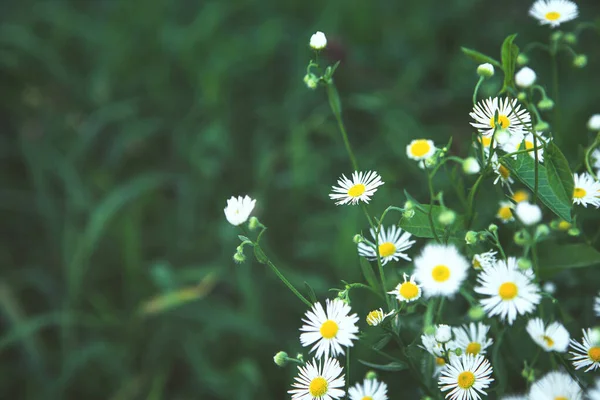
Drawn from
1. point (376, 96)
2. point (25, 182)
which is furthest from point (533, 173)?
point (25, 182)

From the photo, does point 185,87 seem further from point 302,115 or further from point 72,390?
point 72,390

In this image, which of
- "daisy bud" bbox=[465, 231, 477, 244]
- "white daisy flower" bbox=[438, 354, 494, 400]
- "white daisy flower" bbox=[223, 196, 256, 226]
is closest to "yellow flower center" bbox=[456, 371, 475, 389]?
"white daisy flower" bbox=[438, 354, 494, 400]

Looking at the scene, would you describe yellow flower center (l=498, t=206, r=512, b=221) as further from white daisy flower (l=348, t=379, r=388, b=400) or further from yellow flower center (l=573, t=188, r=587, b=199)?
white daisy flower (l=348, t=379, r=388, b=400)

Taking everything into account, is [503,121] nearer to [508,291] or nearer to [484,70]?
[484,70]

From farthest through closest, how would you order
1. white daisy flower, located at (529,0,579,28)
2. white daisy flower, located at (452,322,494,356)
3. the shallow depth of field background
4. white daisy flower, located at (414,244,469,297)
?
the shallow depth of field background, white daisy flower, located at (529,0,579,28), white daisy flower, located at (452,322,494,356), white daisy flower, located at (414,244,469,297)

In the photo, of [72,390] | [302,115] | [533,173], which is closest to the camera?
[533,173]

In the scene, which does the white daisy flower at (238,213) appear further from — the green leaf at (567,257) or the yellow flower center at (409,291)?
the green leaf at (567,257)

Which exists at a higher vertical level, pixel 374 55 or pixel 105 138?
pixel 374 55
